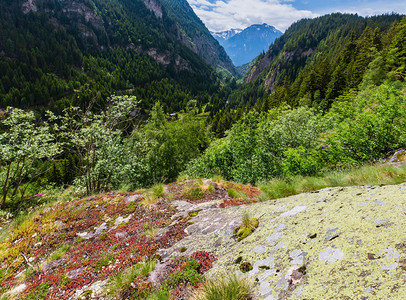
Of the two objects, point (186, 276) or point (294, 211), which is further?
point (294, 211)

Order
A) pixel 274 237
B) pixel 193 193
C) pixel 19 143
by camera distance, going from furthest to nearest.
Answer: pixel 19 143, pixel 193 193, pixel 274 237

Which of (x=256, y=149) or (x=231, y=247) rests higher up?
(x=231, y=247)

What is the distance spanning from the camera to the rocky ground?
205cm

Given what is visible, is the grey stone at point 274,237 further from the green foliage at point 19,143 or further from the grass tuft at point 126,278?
the green foliage at point 19,143

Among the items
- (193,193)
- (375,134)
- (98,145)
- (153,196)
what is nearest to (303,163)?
(375,134)

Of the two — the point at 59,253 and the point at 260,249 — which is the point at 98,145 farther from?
the point at 260,249

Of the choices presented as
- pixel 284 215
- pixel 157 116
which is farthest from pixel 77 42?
pixel 284 215

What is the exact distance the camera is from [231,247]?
3.55 metres

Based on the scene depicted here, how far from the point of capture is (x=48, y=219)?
734 cm

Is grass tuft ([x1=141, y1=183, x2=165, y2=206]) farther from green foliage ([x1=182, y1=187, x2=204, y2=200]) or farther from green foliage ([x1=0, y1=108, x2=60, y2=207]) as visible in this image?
green foliage ([x1=0, y1=108, x2=60, y2=207])

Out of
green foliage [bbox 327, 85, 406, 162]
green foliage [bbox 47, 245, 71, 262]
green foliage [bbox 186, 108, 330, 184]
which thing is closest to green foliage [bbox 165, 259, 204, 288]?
green foliage [bbox 47, 245, 71, 262]

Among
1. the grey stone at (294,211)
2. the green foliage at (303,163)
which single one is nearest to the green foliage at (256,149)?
the green foliage at (303,163)

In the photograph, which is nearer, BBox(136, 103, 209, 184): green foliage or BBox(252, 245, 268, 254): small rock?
BBox(252, 245, 268, 254): small rock

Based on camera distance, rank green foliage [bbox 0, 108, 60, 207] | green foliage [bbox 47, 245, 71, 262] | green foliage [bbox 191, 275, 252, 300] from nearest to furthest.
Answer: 1. green foliage [bbox 191, 275, 252, 300]
2. green foliage [bbox 47, 245, 71, 262]
3. green foliage [bbox 0, 108, 60, 207]
